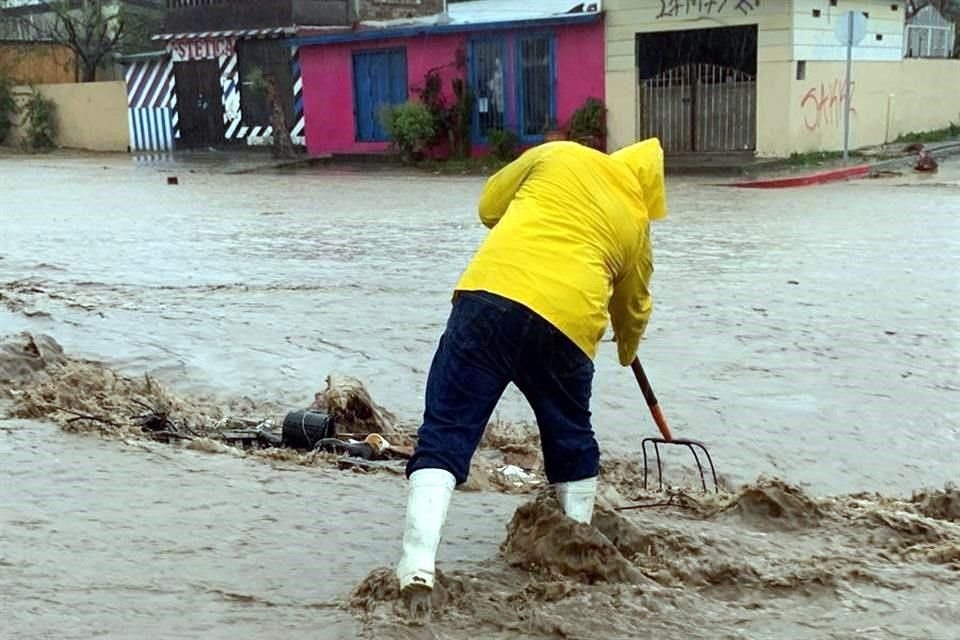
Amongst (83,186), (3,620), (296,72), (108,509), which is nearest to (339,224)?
(83,186)

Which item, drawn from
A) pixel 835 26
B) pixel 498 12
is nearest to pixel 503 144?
pixel 498 12

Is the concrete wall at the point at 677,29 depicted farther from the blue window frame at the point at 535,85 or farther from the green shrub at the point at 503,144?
the green shrub at the point at 503,144

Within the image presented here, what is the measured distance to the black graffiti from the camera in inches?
844

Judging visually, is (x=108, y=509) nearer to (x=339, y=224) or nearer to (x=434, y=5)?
(x=339, y=224)

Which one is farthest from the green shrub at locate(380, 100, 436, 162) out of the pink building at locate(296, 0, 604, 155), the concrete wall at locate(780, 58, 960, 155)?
the concrete wall at locate(780, 58, 960, 155)

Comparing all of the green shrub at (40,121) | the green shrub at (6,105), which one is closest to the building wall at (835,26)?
the green shrub at (40,121)

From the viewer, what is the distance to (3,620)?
3.21 metres

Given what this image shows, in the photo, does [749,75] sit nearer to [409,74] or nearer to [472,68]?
[472,68]

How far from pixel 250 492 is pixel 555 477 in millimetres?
1379

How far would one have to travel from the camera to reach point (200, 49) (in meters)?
32.2

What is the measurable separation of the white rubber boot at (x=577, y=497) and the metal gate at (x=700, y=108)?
63.7 feet

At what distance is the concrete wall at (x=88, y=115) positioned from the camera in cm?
3519

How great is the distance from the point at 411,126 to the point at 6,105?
18.5m

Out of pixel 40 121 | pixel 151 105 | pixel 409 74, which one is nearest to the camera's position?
pixel 409 74
